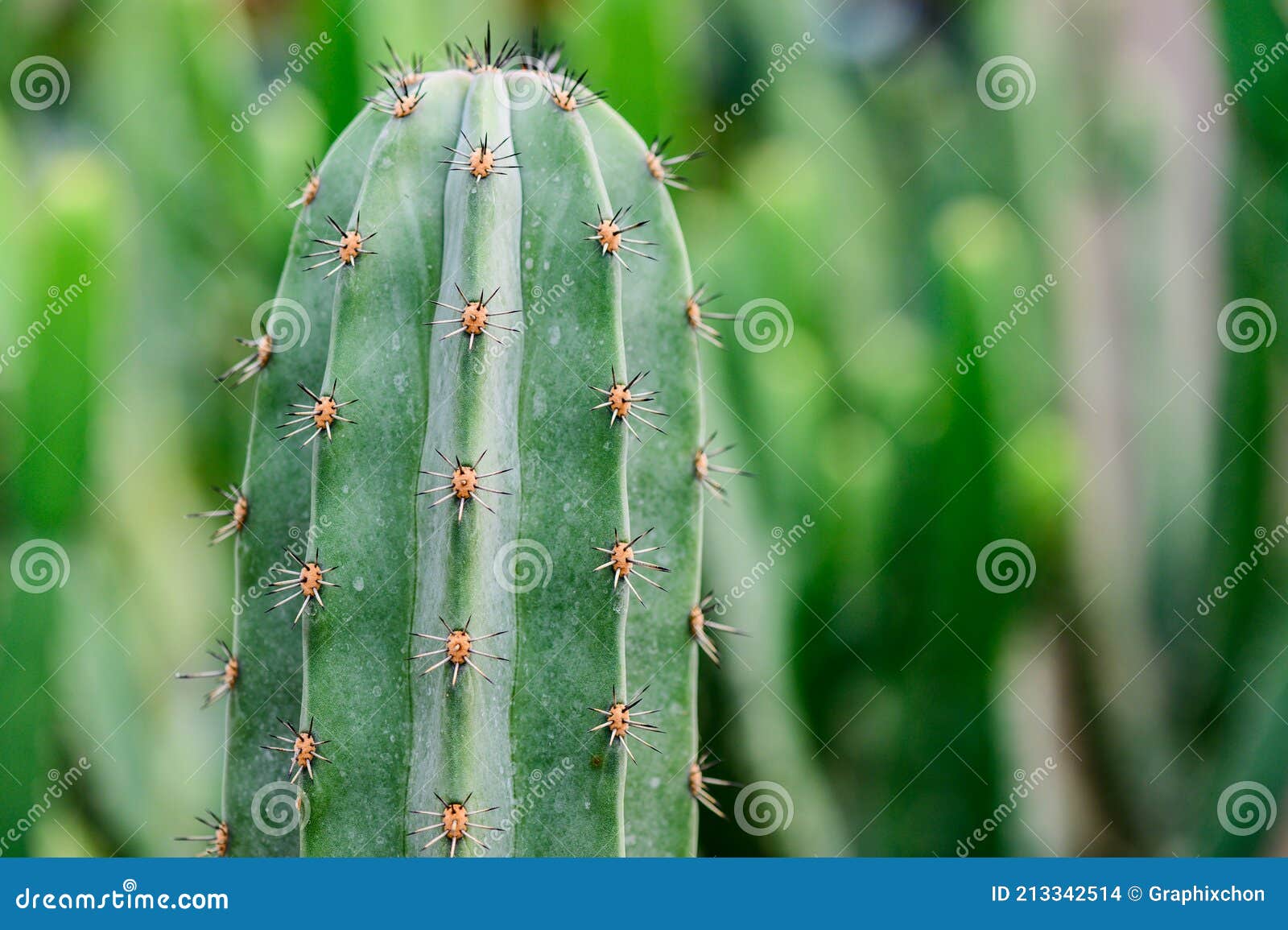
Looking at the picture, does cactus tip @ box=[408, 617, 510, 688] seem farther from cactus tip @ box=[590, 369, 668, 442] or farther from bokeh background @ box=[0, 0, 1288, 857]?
bokeh background @ box=[0, 0, 1288, 857]

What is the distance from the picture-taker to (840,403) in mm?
2305

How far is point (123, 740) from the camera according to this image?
190 centimetres

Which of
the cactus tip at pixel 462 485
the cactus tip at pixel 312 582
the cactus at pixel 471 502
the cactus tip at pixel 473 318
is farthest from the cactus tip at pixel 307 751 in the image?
the cactus tip at pixel 473 318

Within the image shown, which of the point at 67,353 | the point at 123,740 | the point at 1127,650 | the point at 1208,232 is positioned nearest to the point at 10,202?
the point at 67,353

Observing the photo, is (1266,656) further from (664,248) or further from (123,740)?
(123,740)

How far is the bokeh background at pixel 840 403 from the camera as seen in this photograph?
187 cm

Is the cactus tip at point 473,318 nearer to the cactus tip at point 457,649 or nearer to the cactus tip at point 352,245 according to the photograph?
the cactus tip at point 352,245

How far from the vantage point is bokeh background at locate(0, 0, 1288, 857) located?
6.13ft

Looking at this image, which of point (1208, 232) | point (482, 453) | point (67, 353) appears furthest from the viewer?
point (1208, 232)

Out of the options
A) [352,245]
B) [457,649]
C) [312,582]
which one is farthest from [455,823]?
[352,245]

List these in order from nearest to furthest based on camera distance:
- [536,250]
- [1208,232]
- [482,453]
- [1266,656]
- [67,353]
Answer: [482,453], [536,250], [67,353], [1266,656], [1208,232]

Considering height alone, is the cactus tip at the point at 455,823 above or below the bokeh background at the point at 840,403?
below

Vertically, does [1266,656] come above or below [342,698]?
above

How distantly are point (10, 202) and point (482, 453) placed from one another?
1371 mm
